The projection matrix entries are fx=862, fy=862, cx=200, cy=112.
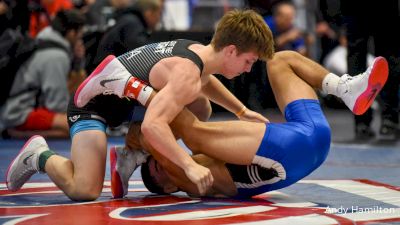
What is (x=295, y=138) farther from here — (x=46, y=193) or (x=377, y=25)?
(x=377, y=25)

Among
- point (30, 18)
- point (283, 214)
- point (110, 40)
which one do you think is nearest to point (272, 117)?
point (110, 40)

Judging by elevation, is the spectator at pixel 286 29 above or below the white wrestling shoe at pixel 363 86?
above

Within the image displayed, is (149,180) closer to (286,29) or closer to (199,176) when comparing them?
(199,176)

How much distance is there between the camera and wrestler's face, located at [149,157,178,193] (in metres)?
4.19

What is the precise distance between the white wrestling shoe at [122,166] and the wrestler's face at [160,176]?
0.06 m

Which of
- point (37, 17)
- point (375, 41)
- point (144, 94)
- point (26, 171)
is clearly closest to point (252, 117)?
point (144, 94)

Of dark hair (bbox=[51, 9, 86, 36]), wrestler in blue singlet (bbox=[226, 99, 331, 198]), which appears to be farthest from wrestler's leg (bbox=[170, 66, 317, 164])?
dark hair (bbox=[51, 9, 86, 36])

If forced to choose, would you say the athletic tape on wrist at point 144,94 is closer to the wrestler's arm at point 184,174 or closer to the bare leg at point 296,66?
the wrestler's arm at point 184,174

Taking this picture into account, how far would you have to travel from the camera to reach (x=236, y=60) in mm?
4008

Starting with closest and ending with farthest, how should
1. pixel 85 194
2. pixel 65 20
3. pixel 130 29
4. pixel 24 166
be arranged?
1. pixel 85 194
2. pixel 24 166
3. pixel 130 29
4. pixel 65 20

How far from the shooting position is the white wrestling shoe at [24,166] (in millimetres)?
4344

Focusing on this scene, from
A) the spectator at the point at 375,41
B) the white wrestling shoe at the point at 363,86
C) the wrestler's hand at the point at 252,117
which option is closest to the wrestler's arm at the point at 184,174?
the wrestler's hand at the point at 252,117

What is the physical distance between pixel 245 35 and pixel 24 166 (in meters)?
1.32

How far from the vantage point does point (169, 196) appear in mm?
4254
